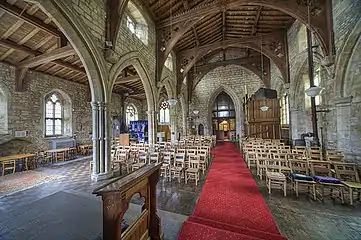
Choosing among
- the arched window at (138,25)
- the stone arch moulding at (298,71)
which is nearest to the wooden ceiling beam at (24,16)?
the arched window at (138,25)

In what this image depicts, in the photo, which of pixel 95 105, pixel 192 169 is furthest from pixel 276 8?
pixel 95 105

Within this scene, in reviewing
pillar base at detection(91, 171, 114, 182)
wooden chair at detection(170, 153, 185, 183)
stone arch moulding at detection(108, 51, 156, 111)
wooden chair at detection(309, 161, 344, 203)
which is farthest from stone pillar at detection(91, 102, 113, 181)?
wooden chair at detection(309, 161, 344, 203)

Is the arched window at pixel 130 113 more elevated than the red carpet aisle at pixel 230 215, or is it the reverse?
the arched window at pixel 130 113

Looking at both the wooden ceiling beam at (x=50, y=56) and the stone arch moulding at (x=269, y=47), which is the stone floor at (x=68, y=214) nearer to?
the wooden ceiling beam at (x=50, y=56)

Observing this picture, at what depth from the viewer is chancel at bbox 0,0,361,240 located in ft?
7.57

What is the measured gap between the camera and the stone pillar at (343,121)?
194 inches

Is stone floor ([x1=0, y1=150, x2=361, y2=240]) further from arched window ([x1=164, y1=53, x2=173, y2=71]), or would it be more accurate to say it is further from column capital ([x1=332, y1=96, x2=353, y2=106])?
arched window ([x1=164, y1=53, x2=173, y2=71])

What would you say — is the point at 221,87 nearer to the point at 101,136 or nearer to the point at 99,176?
the point at 101,136

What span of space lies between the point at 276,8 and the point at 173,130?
9111mm

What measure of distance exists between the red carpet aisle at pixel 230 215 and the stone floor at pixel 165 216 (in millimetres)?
165

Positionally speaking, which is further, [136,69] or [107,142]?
[136,69]

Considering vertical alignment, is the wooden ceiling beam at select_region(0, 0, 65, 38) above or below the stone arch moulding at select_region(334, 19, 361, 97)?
above

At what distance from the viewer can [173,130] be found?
12.4 metres

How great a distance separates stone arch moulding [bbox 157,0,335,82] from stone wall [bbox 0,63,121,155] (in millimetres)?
5653
